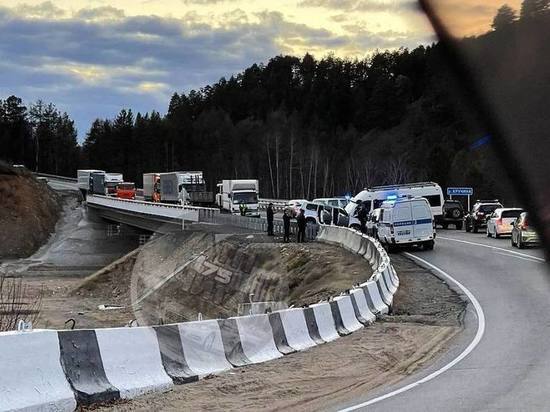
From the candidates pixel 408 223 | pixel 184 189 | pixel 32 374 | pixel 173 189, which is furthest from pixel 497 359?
pixel 173 189

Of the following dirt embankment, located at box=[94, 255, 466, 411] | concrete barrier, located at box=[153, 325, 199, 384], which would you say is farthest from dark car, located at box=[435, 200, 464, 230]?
concrete barrier, located at box=[153, 325, 199, 384]

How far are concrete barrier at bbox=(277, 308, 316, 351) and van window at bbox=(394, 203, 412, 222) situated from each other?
788 inches

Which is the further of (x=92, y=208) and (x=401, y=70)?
(x=92, y=208)

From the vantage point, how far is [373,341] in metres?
14.2

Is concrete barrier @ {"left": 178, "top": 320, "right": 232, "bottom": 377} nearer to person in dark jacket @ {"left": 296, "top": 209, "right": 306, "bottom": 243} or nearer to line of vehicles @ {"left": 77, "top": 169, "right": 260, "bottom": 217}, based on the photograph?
person in dark jacket @ {"left": 296, "top": 209, "right": 306, "bottom": 243}

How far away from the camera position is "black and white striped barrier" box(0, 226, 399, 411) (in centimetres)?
805

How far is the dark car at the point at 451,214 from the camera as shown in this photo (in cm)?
5022

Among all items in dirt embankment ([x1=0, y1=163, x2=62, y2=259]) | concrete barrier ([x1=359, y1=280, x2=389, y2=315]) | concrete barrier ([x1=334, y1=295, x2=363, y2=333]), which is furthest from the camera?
dirt embankment ([x1=0, y1=163, x2=62, y2=259])

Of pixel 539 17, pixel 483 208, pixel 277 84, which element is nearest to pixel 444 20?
pixel 539 17

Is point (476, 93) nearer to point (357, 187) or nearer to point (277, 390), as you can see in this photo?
point (277, 390)

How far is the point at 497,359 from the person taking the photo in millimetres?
12039

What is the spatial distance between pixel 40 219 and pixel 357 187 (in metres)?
42.9

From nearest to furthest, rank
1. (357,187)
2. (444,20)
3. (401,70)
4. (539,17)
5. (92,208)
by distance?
1. (539,17)
2. (444,20)
3. (401,70)
4. (92,208)
5. (357,187)

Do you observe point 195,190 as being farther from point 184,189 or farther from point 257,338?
point 257,338
